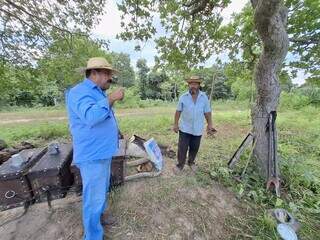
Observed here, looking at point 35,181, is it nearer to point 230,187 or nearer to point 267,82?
point 230,187

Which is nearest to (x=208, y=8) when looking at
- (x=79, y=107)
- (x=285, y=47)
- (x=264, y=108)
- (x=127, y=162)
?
(x=285, y=47)

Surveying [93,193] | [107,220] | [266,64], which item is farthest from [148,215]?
[266,64]

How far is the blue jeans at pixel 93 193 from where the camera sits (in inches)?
90.8

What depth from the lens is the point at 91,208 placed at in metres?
2.34

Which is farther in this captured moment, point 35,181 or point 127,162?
point 127,162

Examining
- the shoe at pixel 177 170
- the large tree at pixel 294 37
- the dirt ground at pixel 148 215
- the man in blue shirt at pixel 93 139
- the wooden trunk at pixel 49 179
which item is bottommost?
the dirt ground at pixel 148 215

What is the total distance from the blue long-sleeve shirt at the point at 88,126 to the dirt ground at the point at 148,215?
1.01 metres

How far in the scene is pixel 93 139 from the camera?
7.50 feet

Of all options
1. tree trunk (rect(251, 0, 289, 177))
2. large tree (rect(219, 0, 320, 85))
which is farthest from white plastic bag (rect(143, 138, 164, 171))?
large tree (rect(219, 0, 320, 85))

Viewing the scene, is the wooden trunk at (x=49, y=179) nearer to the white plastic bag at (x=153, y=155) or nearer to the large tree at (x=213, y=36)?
the white plastic bag at (x=153, y=155)

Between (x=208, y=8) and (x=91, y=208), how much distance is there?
467cm

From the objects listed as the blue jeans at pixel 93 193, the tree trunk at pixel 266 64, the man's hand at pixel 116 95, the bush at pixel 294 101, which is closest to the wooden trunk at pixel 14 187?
the blue jeans at pixel 93 193

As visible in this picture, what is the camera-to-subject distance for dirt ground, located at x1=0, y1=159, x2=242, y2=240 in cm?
274

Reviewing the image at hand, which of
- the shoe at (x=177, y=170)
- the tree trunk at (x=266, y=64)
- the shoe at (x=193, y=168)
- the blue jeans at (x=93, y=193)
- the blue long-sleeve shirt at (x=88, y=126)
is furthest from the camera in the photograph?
the shoe at (x=193, y=168)
